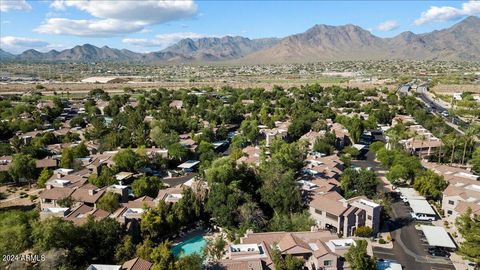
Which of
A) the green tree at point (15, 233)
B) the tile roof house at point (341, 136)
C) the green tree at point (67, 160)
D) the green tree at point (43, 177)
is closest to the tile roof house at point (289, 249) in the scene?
the green tree at point (15, 233)

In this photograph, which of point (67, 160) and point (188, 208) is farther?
point (67, 160)

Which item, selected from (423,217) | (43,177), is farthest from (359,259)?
(43,177)

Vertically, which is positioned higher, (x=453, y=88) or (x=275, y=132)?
(x=453, y=88)

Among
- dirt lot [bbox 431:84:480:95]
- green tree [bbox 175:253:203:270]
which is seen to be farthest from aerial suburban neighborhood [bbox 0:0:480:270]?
dirt lot [bbox 431:84:480:95]

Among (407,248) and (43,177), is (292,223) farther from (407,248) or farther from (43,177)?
(43,177)

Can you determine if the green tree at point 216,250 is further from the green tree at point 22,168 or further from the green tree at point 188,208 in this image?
the green tree at point 22,168

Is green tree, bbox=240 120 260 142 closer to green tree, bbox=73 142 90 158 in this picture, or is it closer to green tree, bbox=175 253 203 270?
green tree, bbox=73 142 90 158
